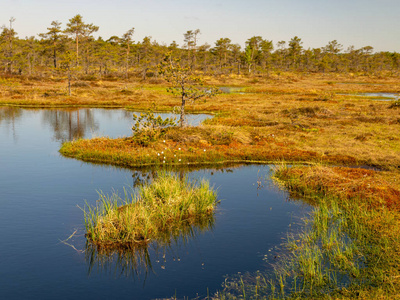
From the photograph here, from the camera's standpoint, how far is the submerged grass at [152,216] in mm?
13375

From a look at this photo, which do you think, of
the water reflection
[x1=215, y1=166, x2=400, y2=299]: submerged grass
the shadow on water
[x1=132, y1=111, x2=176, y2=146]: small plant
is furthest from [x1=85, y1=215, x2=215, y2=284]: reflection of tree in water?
the water reflection

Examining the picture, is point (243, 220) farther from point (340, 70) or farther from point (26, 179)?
point (340, 70)

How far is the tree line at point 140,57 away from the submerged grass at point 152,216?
48.1 m

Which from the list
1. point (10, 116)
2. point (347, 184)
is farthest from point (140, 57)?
point (347, 184)

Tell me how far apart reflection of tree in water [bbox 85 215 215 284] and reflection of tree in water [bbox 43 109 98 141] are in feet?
71.9

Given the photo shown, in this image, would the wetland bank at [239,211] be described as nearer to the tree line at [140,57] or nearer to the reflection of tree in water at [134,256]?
the reflection of tree in water at [134,256]

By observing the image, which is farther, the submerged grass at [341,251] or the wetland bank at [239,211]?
the wetland bank at [239,211]

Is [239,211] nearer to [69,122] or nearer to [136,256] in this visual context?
[136,256]

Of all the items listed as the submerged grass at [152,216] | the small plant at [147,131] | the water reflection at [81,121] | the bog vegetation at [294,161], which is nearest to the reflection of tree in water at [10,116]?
the water reflection at [81,121]

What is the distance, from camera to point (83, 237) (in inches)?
543

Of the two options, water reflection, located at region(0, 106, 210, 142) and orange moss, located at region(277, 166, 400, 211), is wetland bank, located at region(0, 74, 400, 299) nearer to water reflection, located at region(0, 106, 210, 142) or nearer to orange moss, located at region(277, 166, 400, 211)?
orange moss, located at region(277, 166, 400, 211)

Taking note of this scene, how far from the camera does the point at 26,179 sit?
2089cm

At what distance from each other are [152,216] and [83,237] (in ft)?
9.61

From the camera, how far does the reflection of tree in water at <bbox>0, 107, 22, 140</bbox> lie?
3916 centimetres
